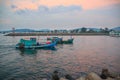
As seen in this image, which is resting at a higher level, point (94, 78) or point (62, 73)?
point (94, 78)

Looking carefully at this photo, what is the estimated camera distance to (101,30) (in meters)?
123

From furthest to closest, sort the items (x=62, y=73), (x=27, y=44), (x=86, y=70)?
(x=27, y=44) < (x=86, y=70) < (x=62, y=73)

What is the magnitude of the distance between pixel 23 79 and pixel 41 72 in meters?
2.15

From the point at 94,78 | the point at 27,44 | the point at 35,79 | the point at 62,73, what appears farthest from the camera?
the point at 27,44

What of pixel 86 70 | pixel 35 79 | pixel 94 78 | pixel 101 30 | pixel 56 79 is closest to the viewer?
pixel 94 78

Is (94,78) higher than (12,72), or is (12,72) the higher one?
(94,78)

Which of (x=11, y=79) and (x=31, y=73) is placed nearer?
(x=11, y=79)

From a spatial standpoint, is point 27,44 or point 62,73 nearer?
point 62,73

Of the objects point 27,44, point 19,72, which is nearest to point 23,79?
point 19,72

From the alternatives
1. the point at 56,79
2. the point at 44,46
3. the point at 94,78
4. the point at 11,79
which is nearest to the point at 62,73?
the point at 56,79

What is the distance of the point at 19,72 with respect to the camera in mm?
14508

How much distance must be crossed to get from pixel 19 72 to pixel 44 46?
1869 cm

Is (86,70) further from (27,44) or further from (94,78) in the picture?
(27,44)

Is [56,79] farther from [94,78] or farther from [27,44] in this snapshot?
[27,44]
